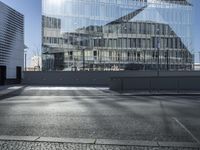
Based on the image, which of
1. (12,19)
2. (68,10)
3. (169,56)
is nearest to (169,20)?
(169,56)

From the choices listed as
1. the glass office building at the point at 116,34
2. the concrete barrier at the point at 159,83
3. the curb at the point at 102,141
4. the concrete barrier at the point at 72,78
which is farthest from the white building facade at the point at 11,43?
the curb at the point at 102,141

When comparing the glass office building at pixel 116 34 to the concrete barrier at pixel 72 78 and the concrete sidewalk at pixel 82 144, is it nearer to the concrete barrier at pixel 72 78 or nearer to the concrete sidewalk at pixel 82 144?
the concrete barrier at pixel 72 78

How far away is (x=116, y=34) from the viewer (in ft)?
210

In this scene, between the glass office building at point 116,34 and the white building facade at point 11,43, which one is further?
the glass office building at point 116,34

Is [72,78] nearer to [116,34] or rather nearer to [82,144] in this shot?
[116,34]

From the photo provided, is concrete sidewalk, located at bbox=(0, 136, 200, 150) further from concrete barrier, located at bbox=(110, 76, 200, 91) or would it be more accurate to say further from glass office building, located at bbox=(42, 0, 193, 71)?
glass office building, located at bbox=(42, 0, 193, 71)

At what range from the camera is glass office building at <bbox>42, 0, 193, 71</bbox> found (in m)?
61.3

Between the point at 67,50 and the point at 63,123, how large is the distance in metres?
50.7

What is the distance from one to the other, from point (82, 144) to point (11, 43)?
133ft

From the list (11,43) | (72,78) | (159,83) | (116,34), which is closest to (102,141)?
(159,83)

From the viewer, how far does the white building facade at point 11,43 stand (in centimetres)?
4375

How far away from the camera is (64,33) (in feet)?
203

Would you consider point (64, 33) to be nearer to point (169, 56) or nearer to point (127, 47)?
point (127, 47)

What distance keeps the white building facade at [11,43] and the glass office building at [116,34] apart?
10142 mm
